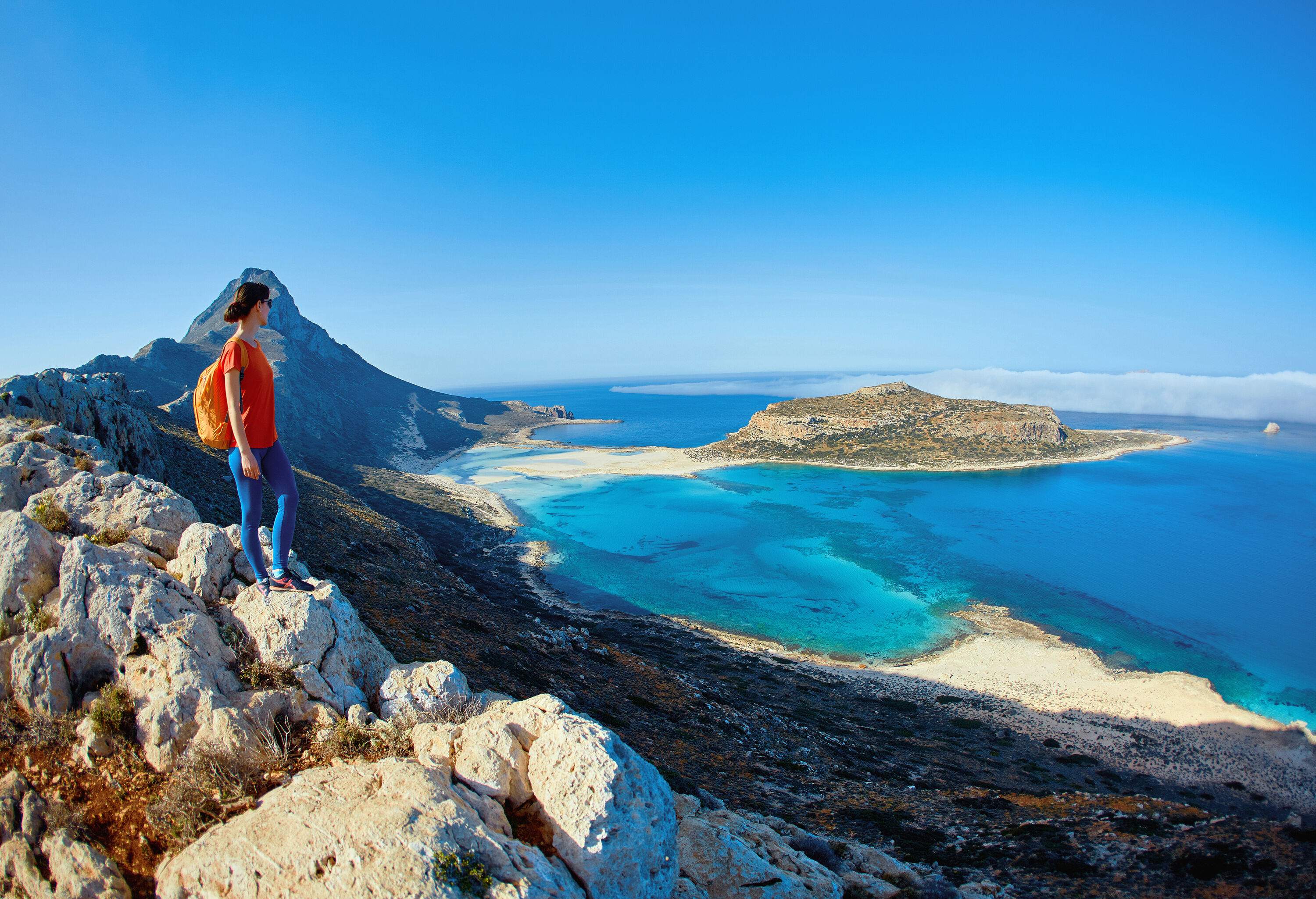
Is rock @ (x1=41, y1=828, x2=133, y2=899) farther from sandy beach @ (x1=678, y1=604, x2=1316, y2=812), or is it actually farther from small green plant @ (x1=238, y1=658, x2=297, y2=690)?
sandy beach @ (x1=678, y1=604, x2=1316, y2=812)

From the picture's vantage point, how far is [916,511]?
3022 inches

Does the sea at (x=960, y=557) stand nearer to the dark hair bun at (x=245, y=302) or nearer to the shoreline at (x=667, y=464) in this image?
the shoreline at (x=667, y=464)

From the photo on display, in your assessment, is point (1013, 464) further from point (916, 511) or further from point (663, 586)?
point (663, 586)

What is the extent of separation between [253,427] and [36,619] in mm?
3256

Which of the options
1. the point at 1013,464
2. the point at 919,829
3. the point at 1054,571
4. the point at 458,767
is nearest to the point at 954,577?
the point at 1054,571

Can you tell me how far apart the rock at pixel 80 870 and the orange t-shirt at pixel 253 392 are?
3.73 metres

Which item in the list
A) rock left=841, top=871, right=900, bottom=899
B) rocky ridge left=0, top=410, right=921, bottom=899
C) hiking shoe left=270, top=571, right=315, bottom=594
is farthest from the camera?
rock left=841, top=871, right=900, bottom=899

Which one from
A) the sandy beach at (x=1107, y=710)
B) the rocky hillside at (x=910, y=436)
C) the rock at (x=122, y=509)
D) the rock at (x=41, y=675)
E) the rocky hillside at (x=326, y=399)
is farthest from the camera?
the rocky hillside at (x=910, y=436)

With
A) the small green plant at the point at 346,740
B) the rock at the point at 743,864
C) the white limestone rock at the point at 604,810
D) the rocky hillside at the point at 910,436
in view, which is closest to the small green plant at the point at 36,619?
the small green plant at the point at 346,740

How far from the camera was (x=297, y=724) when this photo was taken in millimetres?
6168

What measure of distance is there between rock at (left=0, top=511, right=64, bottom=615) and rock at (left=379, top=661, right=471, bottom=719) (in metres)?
4.05

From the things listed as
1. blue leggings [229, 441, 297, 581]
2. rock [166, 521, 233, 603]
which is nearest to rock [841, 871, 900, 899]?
blue leggings [229, 441, 297, 581]

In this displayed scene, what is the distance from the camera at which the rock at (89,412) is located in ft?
52.4

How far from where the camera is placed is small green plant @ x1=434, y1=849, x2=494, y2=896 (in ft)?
14.6
